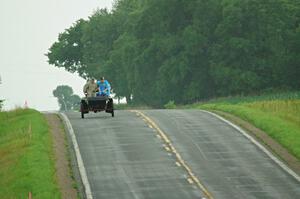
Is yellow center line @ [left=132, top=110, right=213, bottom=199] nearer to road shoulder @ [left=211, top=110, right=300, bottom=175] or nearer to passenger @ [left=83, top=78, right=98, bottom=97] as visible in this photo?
passenger @ [left=83, top=78, right=98, bottom=97]

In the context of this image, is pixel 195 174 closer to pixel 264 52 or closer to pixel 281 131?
pixel 281 131

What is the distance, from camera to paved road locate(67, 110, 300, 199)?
27.5 meters

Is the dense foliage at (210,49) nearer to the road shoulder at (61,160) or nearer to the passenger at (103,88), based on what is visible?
the passenger at (103,88)

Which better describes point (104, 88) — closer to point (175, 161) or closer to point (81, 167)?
point (175, 161)

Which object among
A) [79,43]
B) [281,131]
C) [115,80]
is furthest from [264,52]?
[281,131]

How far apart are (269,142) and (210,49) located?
169 ft

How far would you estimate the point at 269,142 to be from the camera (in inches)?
1417

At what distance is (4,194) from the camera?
26.9m

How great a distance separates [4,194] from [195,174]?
658 centimetres

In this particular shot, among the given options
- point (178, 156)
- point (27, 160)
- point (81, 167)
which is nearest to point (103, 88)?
point (178, 156)

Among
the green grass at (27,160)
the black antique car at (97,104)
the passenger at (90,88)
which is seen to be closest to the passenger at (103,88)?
the passenger at (90,88)

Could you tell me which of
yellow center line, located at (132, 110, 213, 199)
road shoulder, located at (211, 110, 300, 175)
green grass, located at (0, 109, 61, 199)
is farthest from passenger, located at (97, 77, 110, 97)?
road shoulder, located at (211, 110, 300, 175)

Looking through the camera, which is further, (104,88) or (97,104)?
(104,88)

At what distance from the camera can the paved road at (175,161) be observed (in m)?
27.5
